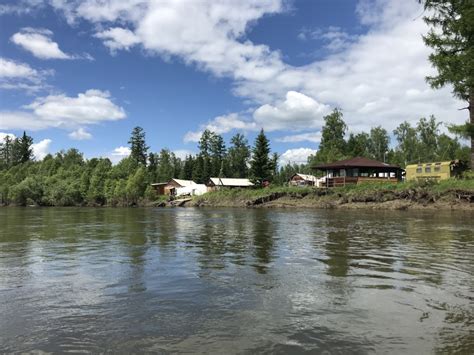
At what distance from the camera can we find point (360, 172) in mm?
63219

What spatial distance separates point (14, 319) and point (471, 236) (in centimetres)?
1801

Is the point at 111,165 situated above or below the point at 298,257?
above

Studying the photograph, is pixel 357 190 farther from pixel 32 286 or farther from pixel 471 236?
pixel 32 286

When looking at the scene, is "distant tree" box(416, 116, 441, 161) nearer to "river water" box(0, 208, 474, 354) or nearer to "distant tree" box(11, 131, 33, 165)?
"river water" box(0, 208, 474, 354)

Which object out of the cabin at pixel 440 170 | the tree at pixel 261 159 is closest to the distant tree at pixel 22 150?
the tree at pixel 261 159

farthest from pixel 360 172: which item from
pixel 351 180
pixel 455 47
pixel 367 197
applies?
pixel 455 47

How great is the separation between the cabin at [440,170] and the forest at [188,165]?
26.1m

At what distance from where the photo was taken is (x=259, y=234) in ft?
68.8

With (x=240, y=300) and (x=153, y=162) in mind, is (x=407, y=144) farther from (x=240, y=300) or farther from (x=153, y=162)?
(x=240, y=300)

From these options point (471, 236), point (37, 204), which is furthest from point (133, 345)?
point (37, 204)

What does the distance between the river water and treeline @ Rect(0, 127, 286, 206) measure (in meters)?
66.1

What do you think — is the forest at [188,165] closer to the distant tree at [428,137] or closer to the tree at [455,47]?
the distant tree at [428,137]

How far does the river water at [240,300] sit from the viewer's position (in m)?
5.89

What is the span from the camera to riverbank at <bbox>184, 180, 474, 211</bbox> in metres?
44.0
